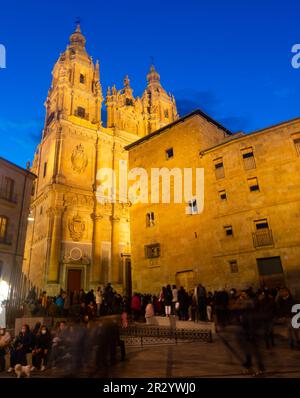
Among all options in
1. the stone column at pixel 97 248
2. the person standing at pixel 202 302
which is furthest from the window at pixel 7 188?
the person standing at pixel 202 302

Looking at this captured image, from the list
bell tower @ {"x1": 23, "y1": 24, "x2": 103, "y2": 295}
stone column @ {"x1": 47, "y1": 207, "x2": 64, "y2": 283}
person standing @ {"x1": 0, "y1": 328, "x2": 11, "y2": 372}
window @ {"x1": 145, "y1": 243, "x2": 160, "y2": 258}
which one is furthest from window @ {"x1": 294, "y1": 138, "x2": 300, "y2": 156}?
stone column @ {"x1": 47, "y1": 207, "x2": 64, "y2": 283}

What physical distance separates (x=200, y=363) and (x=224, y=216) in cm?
1206

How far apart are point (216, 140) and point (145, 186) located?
706cm

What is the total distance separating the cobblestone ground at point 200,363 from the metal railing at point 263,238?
7573mm

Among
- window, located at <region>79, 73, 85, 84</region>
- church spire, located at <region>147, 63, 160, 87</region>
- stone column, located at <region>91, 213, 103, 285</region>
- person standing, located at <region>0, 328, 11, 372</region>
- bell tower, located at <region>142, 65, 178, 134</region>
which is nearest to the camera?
person standing, located at <region>0, 328, 11, 372</region>

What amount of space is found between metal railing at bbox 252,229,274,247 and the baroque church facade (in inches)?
725

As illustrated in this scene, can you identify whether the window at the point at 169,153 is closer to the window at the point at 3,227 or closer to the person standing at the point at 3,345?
the window at the point at 3,227

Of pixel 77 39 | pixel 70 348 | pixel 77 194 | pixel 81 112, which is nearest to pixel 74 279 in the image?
pixel 77 194

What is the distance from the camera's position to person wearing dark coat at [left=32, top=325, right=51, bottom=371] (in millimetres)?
8055

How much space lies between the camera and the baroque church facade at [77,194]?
29.1 m

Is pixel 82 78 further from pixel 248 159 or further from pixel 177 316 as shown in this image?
pixel 177 316

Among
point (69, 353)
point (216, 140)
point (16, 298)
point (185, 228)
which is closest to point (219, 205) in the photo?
point (185, 228)

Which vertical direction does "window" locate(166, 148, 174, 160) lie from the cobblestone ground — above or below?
above

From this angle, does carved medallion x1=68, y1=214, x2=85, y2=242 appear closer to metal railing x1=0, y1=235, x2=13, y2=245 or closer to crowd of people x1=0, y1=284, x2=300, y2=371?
metal railing x1=0, y1=235, x2=13, y2=245
